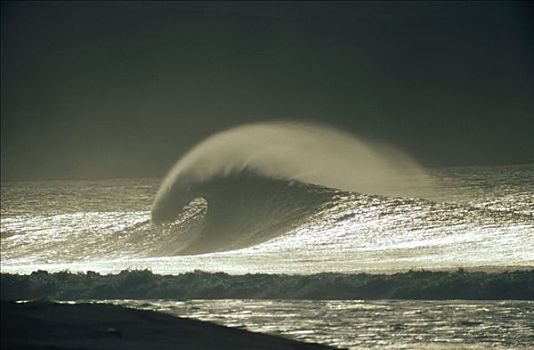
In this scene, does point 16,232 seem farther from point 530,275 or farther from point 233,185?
point 530,275

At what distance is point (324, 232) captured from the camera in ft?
140

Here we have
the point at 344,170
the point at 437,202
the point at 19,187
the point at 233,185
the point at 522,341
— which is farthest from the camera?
the point at 19,187

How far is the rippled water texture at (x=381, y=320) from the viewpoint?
72.9 feet

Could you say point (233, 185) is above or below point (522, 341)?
above

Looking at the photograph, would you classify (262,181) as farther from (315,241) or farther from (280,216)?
(315,241)

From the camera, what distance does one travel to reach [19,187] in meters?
71.2

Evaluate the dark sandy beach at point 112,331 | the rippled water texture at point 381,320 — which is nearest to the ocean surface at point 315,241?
the rippled water texture at point 381,320

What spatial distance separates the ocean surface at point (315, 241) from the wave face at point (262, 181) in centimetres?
13

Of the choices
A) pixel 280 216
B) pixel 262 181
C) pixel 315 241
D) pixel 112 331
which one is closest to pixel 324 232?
pixel 315 241

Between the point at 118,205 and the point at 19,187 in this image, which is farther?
the point at 19,187

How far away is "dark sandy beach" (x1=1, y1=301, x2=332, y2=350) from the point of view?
2184 centimetres

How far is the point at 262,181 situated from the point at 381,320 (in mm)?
27499

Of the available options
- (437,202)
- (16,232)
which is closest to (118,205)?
(16,232)

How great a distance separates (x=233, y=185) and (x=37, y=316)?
28.4 metres
